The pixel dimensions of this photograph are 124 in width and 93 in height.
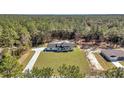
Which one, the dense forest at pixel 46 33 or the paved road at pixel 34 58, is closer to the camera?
the dense forest at pixel 46 33

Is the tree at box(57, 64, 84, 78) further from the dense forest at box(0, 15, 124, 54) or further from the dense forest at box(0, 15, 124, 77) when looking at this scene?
the dense forest at box(0, 15, 124, 54)

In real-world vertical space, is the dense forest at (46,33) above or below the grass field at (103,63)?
above

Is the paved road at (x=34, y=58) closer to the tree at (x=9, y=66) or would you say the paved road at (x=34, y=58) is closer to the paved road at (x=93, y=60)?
the tree at (x=9, y=66)

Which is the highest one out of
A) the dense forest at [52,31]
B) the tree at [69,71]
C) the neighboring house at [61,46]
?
the dense forest at [52,31]

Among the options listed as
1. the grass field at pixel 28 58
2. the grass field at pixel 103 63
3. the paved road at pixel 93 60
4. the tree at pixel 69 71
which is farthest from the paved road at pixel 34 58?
the grass field at pixel 103 63

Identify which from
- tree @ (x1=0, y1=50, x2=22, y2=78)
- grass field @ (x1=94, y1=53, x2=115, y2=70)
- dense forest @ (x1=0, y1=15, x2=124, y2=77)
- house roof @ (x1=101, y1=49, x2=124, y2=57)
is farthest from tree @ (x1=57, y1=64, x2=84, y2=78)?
tree @ (x1=0, y1=50, x2=22, y2=78)
